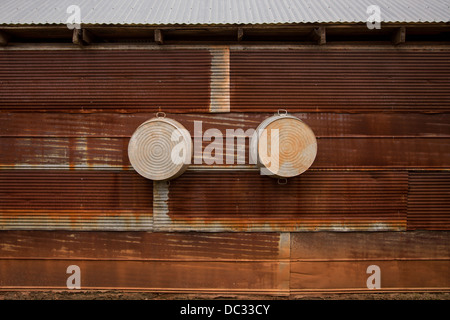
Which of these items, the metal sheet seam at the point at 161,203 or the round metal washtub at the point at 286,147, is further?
the metal sheet seam at the point at 161,203

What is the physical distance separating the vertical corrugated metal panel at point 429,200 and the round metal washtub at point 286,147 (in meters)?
2.46

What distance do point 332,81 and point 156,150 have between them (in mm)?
3822

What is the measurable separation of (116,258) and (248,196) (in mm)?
3059

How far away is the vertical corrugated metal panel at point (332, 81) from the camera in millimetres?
5168

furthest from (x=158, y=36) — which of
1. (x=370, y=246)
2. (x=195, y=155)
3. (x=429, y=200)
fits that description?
(x=429, y=200)

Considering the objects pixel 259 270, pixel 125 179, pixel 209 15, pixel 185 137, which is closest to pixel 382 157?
pixel 259 270

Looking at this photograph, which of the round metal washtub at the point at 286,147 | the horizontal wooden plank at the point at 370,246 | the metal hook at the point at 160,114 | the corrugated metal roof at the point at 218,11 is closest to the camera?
the round metal washtub at the point at 286,147

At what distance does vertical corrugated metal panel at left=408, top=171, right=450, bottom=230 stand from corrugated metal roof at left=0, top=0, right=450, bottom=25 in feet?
10.00

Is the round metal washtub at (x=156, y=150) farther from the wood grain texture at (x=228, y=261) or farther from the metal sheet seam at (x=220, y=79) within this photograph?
the wood grain texture at (x=228, y=261)

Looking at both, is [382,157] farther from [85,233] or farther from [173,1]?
[85,233]

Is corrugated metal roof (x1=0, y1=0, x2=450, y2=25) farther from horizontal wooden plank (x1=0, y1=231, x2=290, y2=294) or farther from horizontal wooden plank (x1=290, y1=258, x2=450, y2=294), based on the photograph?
horizontal wooden plank (x1=290, y1=258, x2=450, y2=294)

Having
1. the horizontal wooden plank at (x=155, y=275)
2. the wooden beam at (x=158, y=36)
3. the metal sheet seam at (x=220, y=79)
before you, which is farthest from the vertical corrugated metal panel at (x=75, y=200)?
the wooden beam at (x=158, y=36)

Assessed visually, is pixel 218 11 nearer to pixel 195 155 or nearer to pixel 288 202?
pixel 195 155

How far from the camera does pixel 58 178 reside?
17.0ft
